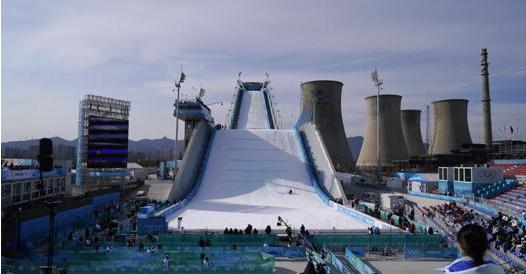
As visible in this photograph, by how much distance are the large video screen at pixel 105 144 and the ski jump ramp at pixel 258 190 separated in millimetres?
6579

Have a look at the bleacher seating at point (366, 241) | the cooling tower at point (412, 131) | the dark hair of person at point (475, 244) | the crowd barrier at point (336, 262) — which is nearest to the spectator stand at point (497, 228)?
the bleacher seating at point (366, 241)

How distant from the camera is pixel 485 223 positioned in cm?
1928

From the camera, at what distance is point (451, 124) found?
46875 millimetres

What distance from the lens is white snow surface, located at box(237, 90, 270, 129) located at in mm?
46375

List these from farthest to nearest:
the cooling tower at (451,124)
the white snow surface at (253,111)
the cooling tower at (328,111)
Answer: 1. the cooling tower at (328,111)
2. the white snow surface at (253,111)
3. the cooling tower at (451,124)

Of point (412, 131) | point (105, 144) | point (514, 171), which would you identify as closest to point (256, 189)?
point (105, 144)

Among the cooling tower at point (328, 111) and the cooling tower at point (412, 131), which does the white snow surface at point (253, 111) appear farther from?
the cooling tower at point (412, 131)

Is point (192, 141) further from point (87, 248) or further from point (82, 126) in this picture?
point (87, 248)

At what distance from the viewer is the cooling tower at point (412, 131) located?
55.6m

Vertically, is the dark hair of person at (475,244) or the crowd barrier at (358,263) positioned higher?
the dark hair of person at (475,244)

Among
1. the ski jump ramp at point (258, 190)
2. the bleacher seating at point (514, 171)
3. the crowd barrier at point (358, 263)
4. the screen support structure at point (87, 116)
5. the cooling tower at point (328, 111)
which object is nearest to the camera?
the crowd barrier at point (358, 263)

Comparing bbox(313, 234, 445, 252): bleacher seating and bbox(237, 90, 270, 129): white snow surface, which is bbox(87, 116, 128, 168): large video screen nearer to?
bbox(237, 90, 270, 129): white snow surface

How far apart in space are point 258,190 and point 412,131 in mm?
32949

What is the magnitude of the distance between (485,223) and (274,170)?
16448 millimetres
